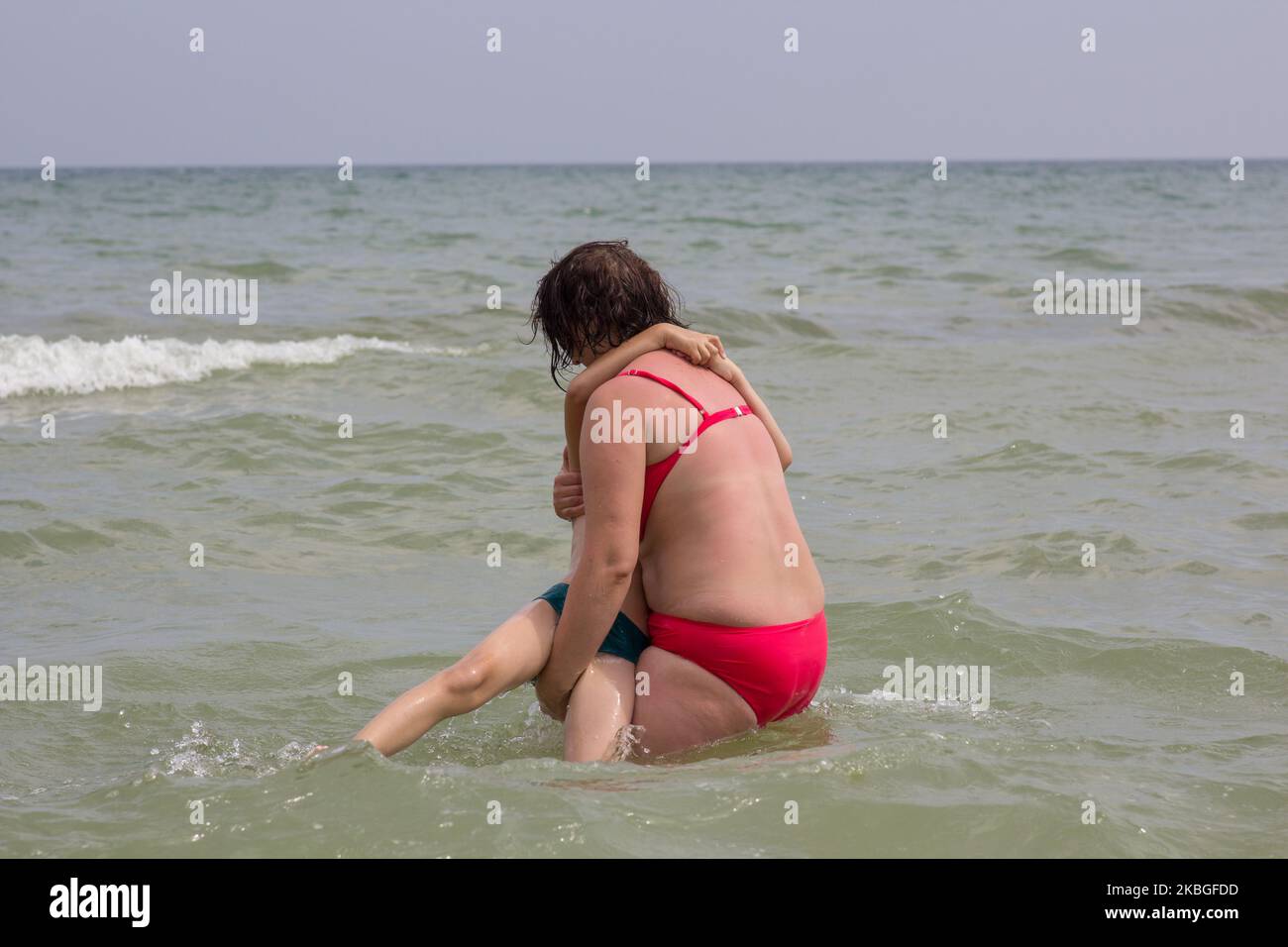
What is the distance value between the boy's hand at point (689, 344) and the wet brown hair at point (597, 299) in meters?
0.10

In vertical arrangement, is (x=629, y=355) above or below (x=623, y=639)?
above

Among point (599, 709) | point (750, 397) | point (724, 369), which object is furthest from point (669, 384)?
point (599, 709)

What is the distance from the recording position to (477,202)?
36.2m

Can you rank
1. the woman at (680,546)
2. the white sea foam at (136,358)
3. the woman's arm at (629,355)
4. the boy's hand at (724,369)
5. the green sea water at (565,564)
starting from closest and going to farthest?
the green sea water at (565,564), the woman at (680,546), the woman's arm at (629,355), the boy's hand at (724,369), the white sea foam at (136,358)

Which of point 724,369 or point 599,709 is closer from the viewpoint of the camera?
point 599,709

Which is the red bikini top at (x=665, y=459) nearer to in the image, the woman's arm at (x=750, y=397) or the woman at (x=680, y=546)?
the woman at (x=680, y=546)

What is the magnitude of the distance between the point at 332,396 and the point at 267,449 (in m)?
1.68

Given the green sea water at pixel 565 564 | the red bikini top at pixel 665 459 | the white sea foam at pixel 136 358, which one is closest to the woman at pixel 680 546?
the red bikini top at pixel 665 459

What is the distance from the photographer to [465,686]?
333cm

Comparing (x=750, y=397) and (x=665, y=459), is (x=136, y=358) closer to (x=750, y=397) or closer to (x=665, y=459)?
(x=750, y=397)

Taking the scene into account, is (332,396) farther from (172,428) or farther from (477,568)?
(477,568)

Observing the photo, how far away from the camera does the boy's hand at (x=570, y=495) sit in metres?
3.61

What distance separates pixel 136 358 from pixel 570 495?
772cm
